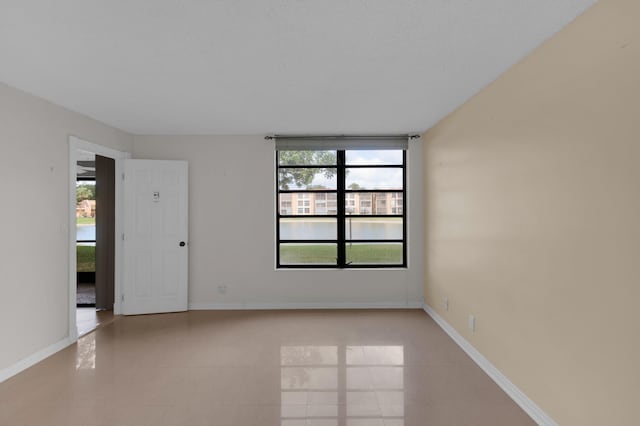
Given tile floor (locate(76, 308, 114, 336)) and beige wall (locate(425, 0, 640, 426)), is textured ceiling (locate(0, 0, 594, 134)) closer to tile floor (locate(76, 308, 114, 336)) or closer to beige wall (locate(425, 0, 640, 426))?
beige wall (locate(425, 0, 640, 426))

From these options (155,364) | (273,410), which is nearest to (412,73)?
(273,410)

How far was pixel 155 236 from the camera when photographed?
484 cm

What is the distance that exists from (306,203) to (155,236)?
2.11 m

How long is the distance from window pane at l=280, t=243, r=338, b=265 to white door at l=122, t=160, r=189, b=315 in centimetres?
138

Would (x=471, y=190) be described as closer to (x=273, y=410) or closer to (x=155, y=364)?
(x=273, y=410)

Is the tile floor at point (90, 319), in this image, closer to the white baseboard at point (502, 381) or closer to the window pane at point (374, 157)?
the window pane at point (374, 157)

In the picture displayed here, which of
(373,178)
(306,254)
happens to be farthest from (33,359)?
(373,178)

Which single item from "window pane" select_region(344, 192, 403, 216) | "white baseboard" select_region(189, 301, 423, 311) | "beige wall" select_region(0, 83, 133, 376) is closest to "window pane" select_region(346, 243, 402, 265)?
"window pane" select_region(344, 192, 403, 216)

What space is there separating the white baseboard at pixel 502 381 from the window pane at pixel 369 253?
1253 millimetres

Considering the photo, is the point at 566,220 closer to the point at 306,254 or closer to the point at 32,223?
the point at 306,254

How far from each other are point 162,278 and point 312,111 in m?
3.02

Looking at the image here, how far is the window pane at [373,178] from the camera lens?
5258 mm

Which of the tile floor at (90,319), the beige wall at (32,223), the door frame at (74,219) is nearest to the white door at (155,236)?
the door frame at (74,219)

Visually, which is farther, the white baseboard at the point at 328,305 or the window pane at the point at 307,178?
the window pane at the point at 307,178
